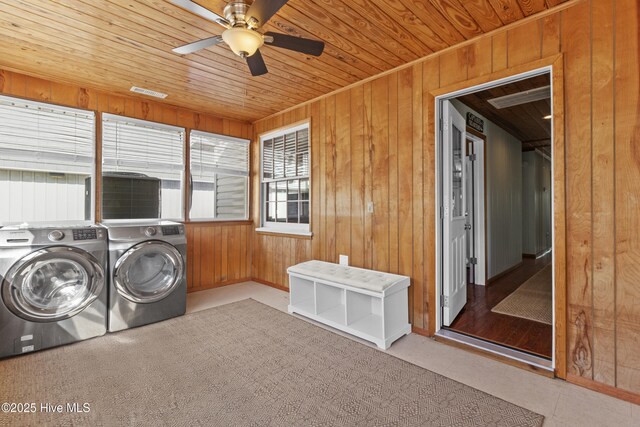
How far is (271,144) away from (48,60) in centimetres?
252

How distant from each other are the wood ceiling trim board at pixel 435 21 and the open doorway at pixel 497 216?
0.44 meters

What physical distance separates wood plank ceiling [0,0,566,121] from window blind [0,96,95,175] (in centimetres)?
36

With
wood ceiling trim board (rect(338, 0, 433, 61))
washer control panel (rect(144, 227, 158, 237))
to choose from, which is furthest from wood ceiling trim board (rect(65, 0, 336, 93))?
washer control panel (rect(144, 227, 158, 237))

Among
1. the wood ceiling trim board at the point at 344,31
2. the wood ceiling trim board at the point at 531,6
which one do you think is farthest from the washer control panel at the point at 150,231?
the wood ceiling trim board at the point at 531,6

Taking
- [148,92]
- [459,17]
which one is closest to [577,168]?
[459,17]

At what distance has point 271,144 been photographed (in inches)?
177

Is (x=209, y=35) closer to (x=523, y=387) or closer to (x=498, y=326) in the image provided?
(x=523, y=387)

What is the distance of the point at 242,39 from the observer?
1.80 meters

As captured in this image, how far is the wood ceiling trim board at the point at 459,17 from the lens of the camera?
6.45 ft

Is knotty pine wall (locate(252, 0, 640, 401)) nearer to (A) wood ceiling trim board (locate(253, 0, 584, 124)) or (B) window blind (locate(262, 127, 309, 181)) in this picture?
(A) wood ceiling trim board (locate(253, 0, 584, 124))

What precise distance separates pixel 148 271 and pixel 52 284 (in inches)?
29.1

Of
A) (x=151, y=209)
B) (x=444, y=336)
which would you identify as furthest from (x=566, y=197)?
(x=151, y=209)

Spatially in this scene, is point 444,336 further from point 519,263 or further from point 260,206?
point 519,263

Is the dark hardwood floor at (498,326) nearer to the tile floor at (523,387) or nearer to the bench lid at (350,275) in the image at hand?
the tile floor at (523,387)
